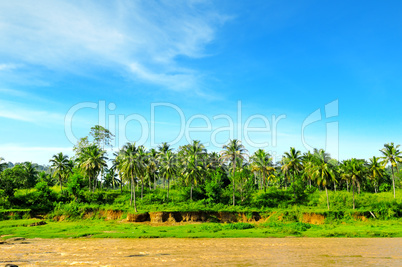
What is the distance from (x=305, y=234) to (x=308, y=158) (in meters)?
37.1

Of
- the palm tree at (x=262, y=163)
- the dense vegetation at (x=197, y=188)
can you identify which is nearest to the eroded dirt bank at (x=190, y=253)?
the dense vegetation at (x=197, y=188)

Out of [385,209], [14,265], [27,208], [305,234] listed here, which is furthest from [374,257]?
[27,208]

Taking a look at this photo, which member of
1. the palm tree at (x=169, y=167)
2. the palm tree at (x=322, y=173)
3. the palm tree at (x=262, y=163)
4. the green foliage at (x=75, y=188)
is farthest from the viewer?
the palm tree at (x=262, y=163)

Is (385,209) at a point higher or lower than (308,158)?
lower

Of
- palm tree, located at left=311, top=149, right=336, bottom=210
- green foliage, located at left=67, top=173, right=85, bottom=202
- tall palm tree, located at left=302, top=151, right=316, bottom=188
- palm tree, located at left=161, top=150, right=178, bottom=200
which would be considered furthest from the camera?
palm tree, located at left=161, top=150, right=178, bottom=200

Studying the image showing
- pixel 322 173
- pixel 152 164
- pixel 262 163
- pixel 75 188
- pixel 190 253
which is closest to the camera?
pixel 190 253

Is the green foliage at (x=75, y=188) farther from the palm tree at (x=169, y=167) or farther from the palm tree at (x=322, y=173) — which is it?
the palm tree at (x=322, y=173)

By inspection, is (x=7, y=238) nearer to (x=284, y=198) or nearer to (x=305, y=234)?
(x=305, y=234)

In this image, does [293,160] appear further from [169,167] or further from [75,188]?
[75,188]

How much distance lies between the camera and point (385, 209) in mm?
51781

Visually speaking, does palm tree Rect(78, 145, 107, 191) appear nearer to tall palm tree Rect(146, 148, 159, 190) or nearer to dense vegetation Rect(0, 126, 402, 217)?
dense vegetation Rect(0, 126, 402, 217)

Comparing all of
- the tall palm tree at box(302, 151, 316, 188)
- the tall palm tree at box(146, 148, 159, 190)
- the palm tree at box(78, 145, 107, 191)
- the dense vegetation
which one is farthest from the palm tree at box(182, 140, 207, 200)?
the tall palm tree at box(302, 151, 316, 188)

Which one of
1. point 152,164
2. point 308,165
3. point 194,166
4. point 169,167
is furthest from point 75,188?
point 308,165

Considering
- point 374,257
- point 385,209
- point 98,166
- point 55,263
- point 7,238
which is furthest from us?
point 98,166
